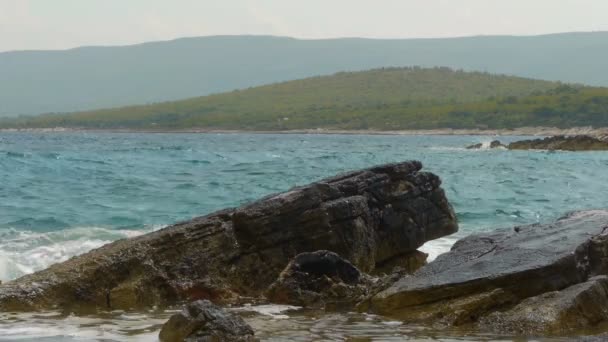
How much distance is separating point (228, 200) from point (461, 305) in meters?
23.5

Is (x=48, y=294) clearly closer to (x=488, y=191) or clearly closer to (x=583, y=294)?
(x=583, y=294)

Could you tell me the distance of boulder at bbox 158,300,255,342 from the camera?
12141 millimetres

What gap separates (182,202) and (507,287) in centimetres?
2321

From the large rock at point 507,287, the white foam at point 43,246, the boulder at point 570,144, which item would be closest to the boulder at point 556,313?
the large rock at point 507,287

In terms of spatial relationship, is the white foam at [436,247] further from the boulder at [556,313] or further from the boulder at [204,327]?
the boulder at [204,327]

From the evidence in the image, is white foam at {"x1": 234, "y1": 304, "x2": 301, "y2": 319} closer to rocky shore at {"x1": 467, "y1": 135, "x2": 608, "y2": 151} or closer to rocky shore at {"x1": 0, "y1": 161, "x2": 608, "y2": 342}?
rocky shore at {"x1": 0, "y1": 161, "x2": 608, "y2": 342}

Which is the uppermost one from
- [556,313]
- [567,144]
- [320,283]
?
[556,313]

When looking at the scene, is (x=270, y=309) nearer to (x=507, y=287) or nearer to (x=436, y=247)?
(x=507, y=287)

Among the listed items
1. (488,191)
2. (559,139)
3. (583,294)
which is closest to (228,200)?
(488,191)

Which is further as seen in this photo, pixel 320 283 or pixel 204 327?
pixel 320 283

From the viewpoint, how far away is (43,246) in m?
23.1

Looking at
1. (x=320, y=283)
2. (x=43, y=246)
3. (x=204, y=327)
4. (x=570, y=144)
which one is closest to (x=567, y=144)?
(x=570, y=144)

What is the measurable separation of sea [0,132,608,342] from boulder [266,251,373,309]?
62 cm

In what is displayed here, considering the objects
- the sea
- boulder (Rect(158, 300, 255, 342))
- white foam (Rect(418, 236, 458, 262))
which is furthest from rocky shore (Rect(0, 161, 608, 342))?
white foam (Rect(418, 236, 458, 262))
